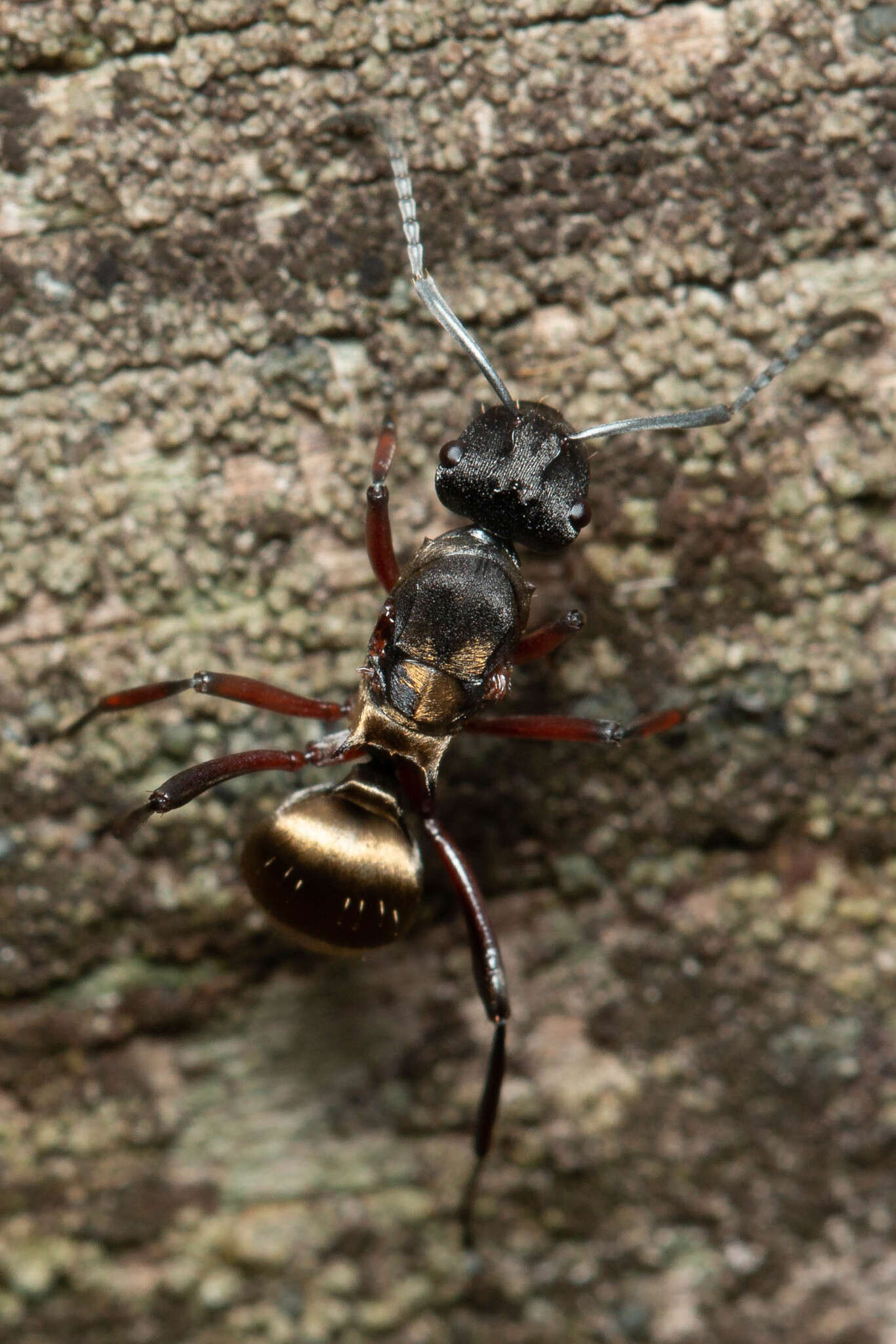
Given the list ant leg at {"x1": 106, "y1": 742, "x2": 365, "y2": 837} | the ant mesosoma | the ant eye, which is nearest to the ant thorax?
the ant mesosoma

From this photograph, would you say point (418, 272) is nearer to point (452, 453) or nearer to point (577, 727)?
point (452, 453)

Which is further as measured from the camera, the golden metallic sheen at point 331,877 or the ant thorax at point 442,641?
the ant thorax at point 442,641

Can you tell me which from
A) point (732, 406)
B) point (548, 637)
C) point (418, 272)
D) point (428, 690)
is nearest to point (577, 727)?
point (548, 637)

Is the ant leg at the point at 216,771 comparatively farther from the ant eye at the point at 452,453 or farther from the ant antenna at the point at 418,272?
the ant antenna at the point at 418,272

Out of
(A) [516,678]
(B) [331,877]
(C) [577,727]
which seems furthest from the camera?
(A) [516,678]

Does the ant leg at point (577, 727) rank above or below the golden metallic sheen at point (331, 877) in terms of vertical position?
above

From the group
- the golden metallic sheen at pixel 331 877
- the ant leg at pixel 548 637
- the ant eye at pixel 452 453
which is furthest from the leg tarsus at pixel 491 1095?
the ant eye at pixel 452 453
